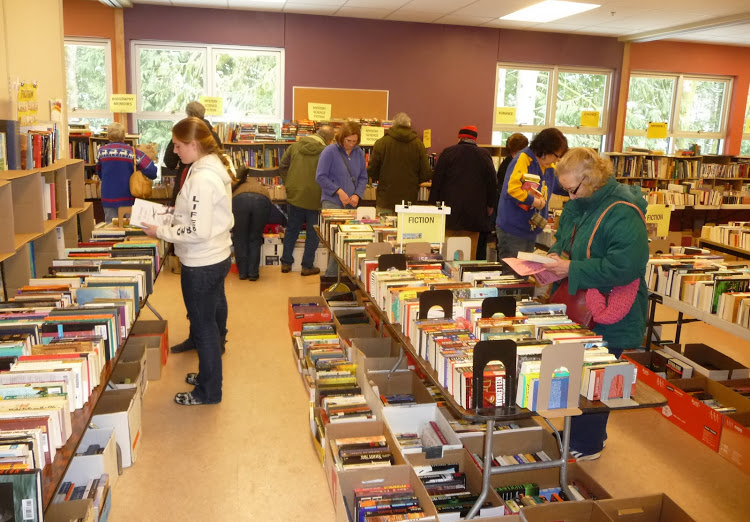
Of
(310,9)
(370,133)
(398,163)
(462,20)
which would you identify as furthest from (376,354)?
(462,20)

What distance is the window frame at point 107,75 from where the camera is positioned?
27.3 ft

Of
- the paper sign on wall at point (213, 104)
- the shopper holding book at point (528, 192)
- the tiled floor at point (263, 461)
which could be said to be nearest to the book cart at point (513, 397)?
the tiled floor at point (263, 461)

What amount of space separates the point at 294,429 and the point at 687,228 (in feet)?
27.5

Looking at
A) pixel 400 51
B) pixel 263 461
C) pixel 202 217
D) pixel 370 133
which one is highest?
pixel 400 51

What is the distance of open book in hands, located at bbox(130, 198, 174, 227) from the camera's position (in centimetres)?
353

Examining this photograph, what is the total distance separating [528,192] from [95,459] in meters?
3.44

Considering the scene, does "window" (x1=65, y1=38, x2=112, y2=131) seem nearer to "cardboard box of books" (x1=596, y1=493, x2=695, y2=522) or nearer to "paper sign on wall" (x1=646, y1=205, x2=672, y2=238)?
"paper sign on wall" (x1=646, y1=205, x2=672, y2=238)

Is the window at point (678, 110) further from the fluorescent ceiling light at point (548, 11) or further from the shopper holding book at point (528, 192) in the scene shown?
the shopper holding book at point (528, 192)

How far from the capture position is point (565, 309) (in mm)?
3004

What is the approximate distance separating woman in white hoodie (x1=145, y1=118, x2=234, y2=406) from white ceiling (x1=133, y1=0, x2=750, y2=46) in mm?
5010

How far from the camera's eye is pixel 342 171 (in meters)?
6.36

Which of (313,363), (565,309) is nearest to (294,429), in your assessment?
(313,363)

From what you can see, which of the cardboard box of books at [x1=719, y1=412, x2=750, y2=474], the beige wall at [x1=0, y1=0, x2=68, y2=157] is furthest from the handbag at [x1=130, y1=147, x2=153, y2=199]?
the cardboard box of books at [x1=719, y1=412, x2=750, y2=474]

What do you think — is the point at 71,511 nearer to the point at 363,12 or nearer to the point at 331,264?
the point at 331,264
